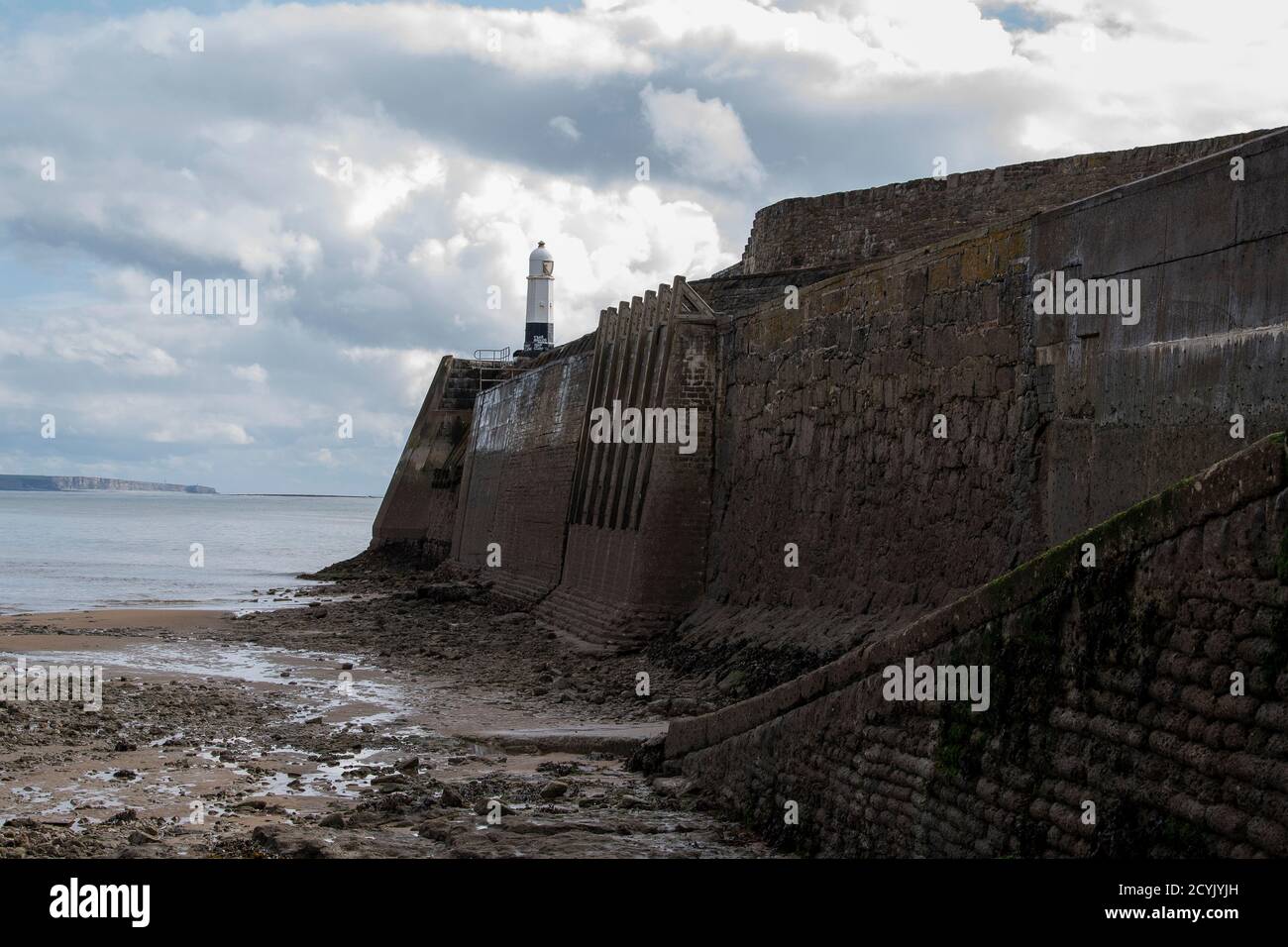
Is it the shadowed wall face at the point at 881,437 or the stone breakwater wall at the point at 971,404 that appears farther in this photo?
the shadowed wall face at the point at 881,437

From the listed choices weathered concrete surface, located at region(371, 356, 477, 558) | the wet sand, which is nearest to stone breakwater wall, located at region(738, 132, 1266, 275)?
the wet sand

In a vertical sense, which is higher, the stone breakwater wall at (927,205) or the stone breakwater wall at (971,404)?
the stone breakwater wall at (927,205)

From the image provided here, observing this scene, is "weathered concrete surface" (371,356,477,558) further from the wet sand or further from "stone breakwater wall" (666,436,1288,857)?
"stone breakwater wall" (666,436,1288,857)

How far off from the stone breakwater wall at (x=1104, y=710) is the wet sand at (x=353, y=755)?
4.38 feet

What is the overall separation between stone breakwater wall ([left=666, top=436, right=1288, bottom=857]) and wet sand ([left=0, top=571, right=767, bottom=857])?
1.33 m

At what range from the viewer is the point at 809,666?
44.5 feet

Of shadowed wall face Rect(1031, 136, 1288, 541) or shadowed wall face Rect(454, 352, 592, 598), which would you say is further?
shadowed wall face Rect(454, 352, 592, 598)

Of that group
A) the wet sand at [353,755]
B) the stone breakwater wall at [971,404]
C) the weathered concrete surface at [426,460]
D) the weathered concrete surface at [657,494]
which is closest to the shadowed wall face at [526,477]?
the wet sand at [353,755]

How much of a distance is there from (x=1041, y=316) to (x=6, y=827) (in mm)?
8320

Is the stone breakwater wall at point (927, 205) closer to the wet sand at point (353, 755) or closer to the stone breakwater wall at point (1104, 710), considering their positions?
the wet sand at point (353, 755)

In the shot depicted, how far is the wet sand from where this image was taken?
29.6 ft

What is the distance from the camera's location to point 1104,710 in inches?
248

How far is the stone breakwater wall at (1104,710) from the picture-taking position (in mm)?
5438
